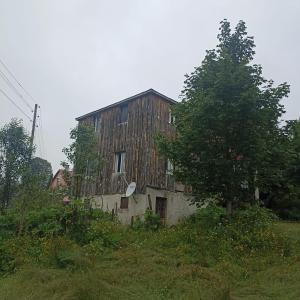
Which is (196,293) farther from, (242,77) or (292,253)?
(242,77)

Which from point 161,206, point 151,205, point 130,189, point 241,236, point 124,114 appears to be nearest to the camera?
point 241,236

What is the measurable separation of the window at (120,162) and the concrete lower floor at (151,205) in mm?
1589

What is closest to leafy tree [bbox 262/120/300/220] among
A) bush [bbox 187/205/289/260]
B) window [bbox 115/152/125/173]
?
window [bbox 115/152/125/173]

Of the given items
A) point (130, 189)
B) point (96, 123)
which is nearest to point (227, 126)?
point (130, 189)

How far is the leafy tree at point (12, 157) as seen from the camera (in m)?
18.5

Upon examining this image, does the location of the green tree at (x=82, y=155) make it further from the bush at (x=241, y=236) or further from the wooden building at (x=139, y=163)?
the bush at (x=241, y=236)

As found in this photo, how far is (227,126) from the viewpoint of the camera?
48.7 ft

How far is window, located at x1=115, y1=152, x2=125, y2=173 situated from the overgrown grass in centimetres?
809

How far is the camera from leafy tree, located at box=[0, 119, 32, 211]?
60.7 ft

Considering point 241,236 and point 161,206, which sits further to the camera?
point 161,206

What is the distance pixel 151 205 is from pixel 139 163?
2617 millimetres

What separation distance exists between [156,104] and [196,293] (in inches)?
639

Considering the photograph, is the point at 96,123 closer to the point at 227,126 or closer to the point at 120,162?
the point at 120,162

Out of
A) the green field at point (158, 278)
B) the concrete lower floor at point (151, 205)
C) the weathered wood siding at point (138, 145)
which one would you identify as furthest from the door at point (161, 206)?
the green field at point (158, 278)
